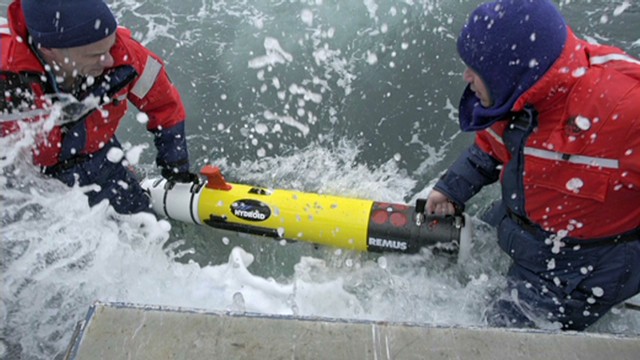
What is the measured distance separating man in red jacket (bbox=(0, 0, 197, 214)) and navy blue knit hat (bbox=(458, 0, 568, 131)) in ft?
5.94

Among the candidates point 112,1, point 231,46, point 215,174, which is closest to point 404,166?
point 215,174

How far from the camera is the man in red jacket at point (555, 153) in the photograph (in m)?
2.07

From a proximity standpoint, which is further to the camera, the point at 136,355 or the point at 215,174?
the point at 215,174

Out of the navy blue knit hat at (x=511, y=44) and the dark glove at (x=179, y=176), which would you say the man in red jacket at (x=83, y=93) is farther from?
the navy blue knit hat at (x=511, y=44)

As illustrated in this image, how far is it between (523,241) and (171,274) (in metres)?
2.19

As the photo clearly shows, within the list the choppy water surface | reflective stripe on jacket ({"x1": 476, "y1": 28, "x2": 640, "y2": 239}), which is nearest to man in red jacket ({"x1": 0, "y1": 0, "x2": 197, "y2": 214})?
the choppy water surface

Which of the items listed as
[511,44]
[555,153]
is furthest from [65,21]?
[555,153]

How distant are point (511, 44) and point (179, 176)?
2.54 m

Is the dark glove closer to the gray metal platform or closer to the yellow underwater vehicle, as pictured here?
the yellow underwater vehicle

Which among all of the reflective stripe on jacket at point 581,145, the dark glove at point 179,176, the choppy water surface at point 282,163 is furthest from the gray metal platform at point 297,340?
the dark glove at point 179,176

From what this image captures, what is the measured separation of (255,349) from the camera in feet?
5.27

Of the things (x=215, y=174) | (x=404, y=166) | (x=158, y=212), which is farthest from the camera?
(x=404, y=166)

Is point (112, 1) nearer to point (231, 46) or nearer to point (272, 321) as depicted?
point (231, 46)

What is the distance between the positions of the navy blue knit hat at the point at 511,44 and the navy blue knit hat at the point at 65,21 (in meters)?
1.77
